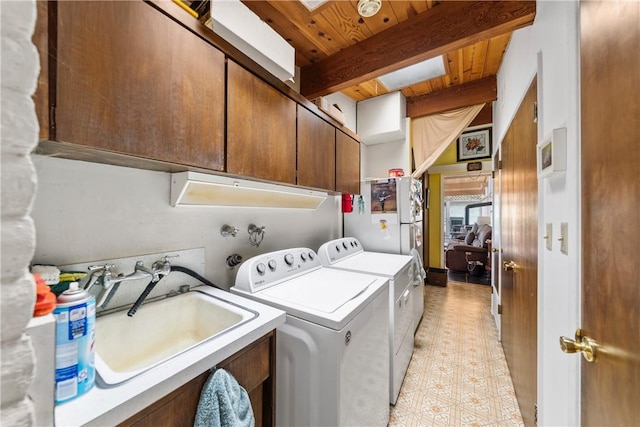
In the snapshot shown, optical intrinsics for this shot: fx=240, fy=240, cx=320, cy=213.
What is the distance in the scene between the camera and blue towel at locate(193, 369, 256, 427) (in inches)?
29.1

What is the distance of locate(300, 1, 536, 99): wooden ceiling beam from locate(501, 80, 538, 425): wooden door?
0.45 m

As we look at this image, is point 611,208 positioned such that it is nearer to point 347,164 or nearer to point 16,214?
point 16,214

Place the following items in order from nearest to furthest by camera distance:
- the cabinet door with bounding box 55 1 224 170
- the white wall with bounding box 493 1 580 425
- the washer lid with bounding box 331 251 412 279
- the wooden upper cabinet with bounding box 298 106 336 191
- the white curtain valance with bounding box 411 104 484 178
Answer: the cabinet door with bounding box 55 1 224 170 → the white wall with bounding box 493 1 580 425 → the wooden upper cabinet with bounding box 298 106 336 191 → the washer lid with bounding box 331 251 412 279 → the white curtain valance with bounding box 411 104 484 178

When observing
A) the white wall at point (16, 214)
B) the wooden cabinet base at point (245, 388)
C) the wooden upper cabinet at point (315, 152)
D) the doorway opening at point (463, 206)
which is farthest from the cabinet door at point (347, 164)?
the doorway opening at point (463, 206)

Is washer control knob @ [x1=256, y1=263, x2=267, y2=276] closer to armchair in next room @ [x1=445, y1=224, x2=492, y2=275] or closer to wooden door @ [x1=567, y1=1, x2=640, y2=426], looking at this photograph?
wooden door @ [x1=567, y1=1, x2=640, y2=426]

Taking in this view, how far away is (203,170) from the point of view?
1063 millimetres

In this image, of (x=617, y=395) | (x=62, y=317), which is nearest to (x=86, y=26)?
(x=62, y=317)

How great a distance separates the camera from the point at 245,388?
0.91 m

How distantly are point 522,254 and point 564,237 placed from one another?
749 millimetres

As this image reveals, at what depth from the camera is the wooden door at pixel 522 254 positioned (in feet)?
4.49

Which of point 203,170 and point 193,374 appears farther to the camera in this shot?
point 203,170

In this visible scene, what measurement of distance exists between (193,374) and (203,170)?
768 mm

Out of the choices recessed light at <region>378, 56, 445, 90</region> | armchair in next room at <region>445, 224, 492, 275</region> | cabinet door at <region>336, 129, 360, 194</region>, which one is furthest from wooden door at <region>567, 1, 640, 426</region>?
armchair in next room at <region>445, 224, 492, 275</region>

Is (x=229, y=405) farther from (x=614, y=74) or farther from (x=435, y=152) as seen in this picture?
(x=435, y=152)
